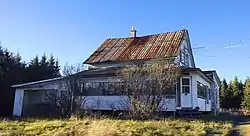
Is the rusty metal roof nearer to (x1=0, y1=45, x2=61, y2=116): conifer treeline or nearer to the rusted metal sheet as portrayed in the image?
the rusted metal sheet

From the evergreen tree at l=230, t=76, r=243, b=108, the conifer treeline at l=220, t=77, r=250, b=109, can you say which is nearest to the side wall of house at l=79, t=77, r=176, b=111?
the conifer treeline at l=220, t=77, r=250, b=109

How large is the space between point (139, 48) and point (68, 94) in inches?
402

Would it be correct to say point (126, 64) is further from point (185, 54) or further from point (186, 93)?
point (185, 54)

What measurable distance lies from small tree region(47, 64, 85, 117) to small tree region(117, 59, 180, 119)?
3.21 m

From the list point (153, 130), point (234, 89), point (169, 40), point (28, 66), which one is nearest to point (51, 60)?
point (28, 66)

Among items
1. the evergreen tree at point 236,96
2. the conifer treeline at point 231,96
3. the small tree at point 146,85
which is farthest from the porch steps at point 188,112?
the evergreen tree at point 236,96

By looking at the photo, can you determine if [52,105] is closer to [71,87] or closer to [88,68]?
[71,87]

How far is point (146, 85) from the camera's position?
649 inches

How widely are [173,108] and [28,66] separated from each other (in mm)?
14629

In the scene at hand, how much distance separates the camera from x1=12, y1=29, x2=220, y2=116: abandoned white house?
2088cm

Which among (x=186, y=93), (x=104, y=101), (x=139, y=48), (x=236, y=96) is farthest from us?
(x=236, y=96)

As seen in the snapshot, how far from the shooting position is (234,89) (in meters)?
51.8

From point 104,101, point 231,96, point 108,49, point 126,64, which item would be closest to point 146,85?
point 104,101

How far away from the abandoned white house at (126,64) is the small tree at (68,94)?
0.52 meters
